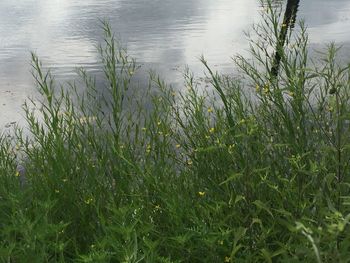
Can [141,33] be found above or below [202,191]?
below

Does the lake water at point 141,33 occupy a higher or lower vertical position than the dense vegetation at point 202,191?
lower

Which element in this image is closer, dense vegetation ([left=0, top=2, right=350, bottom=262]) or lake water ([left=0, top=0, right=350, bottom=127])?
dense vegetation ([left=0, top=2, right=350, bottom=262])

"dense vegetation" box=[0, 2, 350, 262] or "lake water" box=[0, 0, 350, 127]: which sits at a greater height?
"dense vegetation" box=[0, 2, 350, 262]

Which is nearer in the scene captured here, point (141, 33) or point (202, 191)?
point (202, 191)

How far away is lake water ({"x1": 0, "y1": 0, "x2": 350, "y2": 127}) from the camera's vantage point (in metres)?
15.3

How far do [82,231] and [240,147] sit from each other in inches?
43.4

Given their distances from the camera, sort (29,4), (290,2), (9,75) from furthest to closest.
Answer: (29,4) < (9,75) < (290,2)

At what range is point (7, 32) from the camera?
76.4 feet

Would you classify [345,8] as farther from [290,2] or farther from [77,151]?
[77,151]

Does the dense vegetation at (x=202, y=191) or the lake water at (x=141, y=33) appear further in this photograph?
the lake water at (x=141, y=33)

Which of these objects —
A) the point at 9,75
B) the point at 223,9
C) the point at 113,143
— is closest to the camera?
the point at 113,143

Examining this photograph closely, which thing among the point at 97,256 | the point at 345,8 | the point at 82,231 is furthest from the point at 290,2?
the point at 345,8

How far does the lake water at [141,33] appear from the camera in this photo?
15289 millimetres

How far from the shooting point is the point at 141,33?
21.3 m
